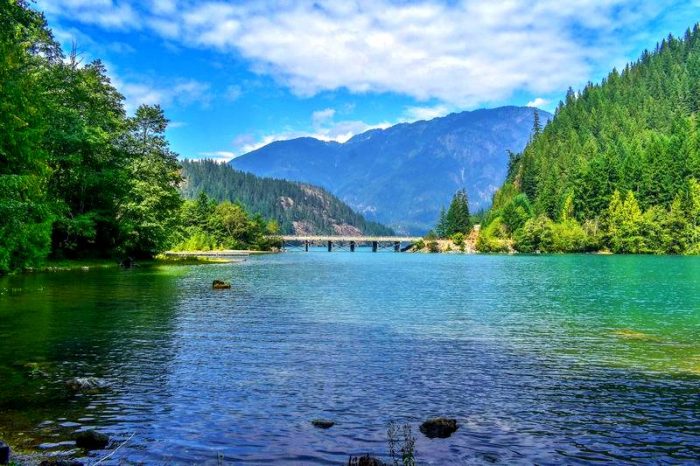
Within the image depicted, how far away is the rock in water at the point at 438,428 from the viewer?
15.0 metres

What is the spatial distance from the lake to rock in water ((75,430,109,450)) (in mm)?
329

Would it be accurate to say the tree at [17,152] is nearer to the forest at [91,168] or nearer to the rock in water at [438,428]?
the forest at [91,168]

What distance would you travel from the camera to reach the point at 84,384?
63.0 ft

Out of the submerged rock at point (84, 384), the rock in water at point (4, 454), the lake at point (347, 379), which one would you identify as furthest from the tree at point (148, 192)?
the rock in water at point (4, 454)

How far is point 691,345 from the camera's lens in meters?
28.5

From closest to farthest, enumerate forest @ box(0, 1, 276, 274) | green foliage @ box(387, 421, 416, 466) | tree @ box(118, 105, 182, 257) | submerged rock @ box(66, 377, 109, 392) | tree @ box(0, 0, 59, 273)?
green foliage @ box(387, 421, 416, 466) < submerged rock @ box(66, 377, 109, 392) < tree @ box(0, 0, 59, 273) < forest @ box(0, 1, 276, 274) < tree @ box(118, 105, 182, 257)

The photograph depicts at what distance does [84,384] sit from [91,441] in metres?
5.94

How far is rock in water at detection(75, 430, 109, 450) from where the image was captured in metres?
13.9

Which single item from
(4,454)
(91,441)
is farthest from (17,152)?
(4,454)

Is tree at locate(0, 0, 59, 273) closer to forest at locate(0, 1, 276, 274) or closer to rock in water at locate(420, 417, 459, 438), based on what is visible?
forest at locate(0, 1, 276, 274)

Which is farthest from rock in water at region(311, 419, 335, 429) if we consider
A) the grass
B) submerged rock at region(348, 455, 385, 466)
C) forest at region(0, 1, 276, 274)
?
the grass

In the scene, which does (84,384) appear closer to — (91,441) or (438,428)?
(91,441)

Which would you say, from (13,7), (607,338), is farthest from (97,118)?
(607,338)

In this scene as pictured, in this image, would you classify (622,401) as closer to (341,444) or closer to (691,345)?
(341,444)
